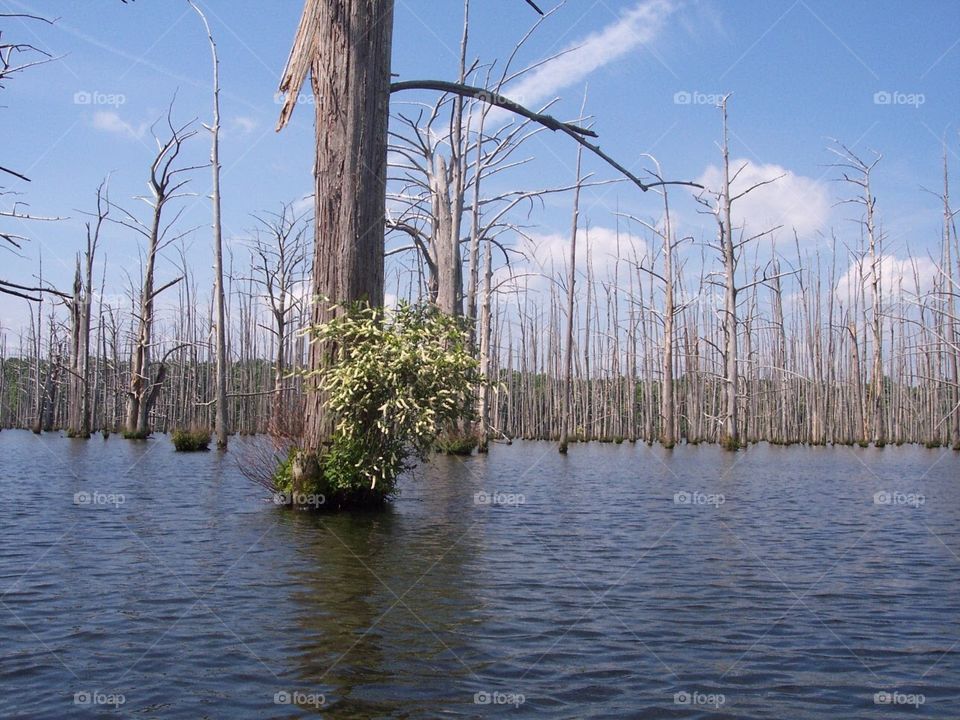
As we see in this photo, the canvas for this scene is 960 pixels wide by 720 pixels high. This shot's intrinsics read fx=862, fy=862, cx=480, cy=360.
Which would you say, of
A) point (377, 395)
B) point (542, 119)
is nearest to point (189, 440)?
point (377, 395)

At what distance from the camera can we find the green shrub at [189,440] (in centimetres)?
2722

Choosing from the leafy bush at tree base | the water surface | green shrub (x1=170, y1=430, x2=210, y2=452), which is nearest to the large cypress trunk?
the leafy bush at tree base

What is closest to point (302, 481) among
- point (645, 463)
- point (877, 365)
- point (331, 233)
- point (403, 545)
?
point (403, 545)

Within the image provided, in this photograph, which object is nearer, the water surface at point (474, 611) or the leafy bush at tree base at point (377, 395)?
the water surface at point (474, 611)

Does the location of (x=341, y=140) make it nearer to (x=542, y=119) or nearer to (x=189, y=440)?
(x=542, y=119)

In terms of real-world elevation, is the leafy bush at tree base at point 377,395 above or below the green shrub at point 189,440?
above

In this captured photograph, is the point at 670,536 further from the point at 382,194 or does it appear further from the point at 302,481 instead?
the point at 382,194

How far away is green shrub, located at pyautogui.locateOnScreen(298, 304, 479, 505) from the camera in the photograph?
10.5 meters

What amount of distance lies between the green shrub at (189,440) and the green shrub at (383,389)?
696 inches

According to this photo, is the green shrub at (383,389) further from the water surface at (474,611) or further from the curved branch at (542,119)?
the curved branch at (542,119)

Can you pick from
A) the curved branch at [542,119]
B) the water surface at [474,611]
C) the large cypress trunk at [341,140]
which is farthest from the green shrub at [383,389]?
the curved branch at [542,119]

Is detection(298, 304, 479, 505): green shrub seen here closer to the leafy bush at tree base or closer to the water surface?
the leafy bush at tree base

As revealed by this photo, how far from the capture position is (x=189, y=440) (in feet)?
89.5

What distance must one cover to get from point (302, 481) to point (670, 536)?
460 centimetres
